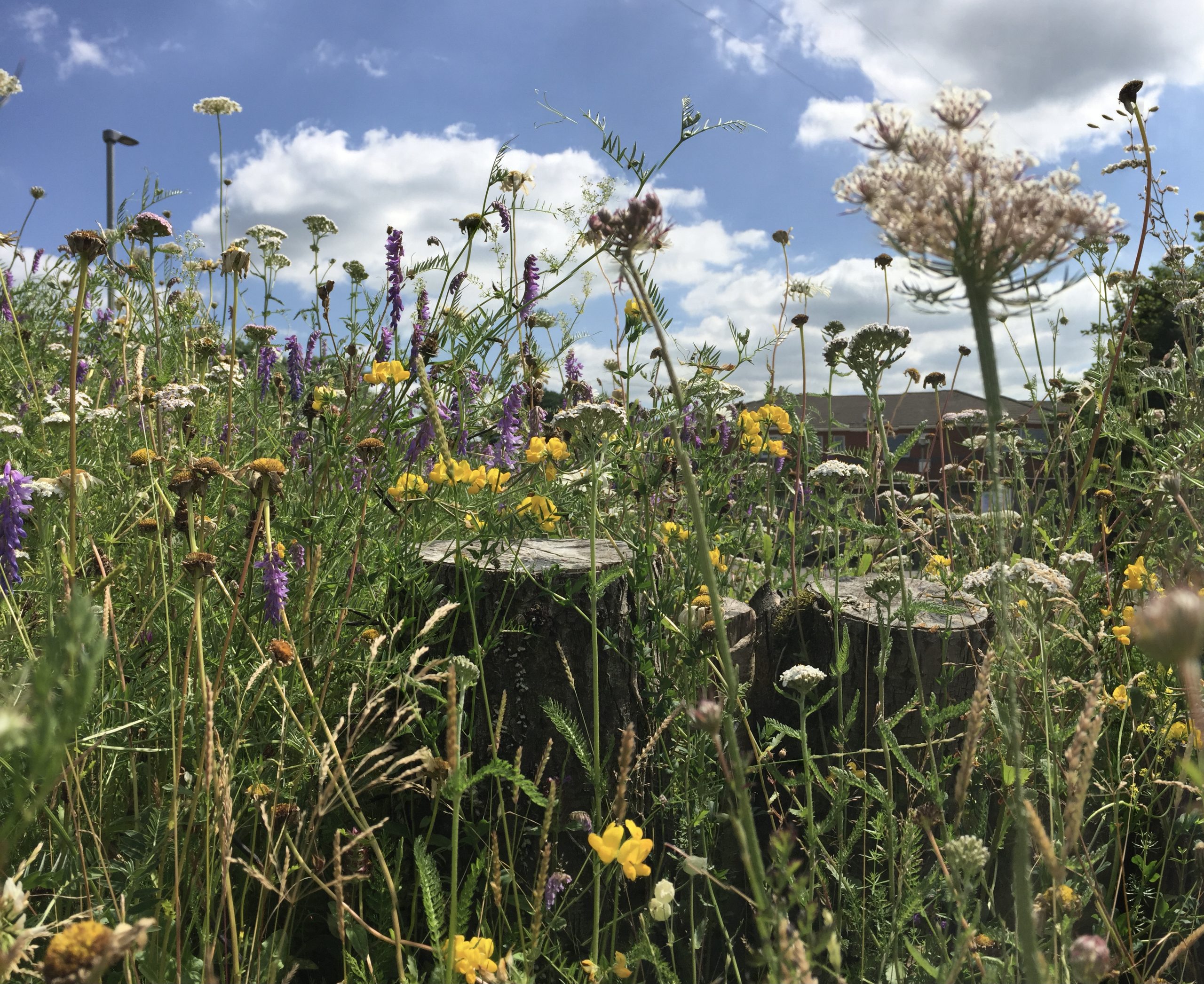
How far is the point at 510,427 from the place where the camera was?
312cm

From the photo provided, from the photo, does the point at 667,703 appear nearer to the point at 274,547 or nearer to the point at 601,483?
the point at 601,483

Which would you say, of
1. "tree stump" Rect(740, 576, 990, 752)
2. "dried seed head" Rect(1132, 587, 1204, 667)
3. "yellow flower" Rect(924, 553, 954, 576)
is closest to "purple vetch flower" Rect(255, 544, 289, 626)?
"tree stump" Rect(740, 576, 990, 752)

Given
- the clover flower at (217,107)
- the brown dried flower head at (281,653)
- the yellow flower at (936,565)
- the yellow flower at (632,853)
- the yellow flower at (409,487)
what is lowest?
the yellow flower at (632,853)

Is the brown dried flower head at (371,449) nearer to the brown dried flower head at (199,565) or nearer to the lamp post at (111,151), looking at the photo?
the brown dried flower head at (199,565)

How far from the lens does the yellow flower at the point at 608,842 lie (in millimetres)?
1279

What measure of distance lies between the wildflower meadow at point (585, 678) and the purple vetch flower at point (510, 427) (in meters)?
0.02

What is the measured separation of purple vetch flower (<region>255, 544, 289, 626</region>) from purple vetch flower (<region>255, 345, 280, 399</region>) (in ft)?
8.90

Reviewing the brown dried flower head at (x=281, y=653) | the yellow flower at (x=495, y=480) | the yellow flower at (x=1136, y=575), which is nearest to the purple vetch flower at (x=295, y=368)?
the yellow flower at (x=495, y=480)

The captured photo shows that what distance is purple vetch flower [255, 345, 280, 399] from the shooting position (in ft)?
14.3

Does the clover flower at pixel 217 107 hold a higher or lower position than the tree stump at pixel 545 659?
A: higher

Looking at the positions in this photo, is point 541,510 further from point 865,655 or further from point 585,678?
point 865,655

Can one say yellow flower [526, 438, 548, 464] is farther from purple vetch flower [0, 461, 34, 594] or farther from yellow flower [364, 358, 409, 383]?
purple vetch flower [0, 461, 34, 594]

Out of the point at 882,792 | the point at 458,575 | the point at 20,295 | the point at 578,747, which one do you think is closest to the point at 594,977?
the point at 578,747

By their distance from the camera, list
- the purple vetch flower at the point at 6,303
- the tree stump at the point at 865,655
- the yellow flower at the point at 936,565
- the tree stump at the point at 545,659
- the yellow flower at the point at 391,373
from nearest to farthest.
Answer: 1. the tree stump at the point at 545,659
2. the yellow flower at the point at 391,373
3. the tree stump at the point at 865,655
4. the yellow flower at the point at 936,565
5. the purple vetch flower at the point at 6,303
